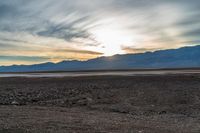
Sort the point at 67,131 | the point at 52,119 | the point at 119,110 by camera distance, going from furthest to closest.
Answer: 1. the point at 119,110
2. the point at 52,119
3. the point at 67,131

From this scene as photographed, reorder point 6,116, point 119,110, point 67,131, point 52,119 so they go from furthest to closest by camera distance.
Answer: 1. point 119,110
2. point 6,116
3. point 52,119
4. point 67,131

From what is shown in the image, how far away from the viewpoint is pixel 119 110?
2942cm

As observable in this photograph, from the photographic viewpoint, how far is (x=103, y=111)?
1133 inches

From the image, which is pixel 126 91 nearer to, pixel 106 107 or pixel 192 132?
pixel 106 107

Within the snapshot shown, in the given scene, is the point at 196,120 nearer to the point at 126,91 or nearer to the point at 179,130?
the point at 179,130

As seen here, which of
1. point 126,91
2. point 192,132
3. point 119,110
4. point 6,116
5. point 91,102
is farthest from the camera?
point 126,91

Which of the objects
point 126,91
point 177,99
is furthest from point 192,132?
point 126,91

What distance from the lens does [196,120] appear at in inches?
938

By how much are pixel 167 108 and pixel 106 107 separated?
16.6 feet

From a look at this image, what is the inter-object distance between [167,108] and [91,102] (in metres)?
7.07

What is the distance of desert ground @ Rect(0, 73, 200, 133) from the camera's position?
62.1 ft

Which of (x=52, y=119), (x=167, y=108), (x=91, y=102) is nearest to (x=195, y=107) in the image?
(x=167, y=108)

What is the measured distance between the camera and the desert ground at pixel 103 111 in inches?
745

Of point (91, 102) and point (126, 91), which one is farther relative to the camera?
point (126, 91)
